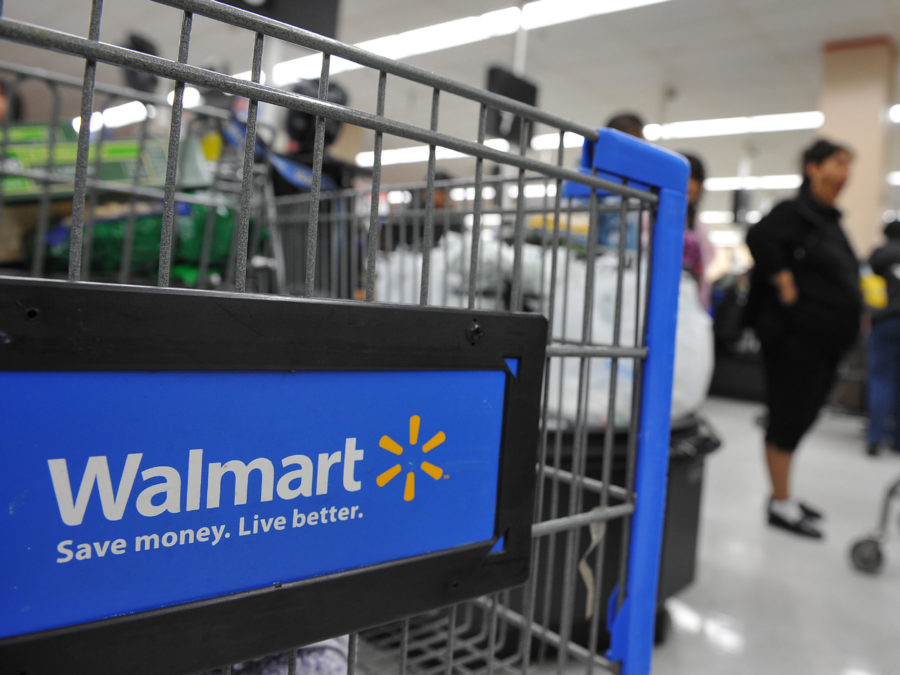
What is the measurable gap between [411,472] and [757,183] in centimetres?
1227

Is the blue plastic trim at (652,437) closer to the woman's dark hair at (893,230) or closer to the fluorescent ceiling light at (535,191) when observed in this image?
the fluorescent ceiling light at (535,191)

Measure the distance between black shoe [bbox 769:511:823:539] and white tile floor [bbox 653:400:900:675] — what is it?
4cm

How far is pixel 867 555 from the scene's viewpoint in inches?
75.4

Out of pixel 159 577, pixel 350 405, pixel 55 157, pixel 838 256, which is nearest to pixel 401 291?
pixel 350 405

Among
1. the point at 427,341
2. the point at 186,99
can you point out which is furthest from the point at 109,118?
the point at 427,341

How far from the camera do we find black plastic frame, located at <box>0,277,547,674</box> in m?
0.40

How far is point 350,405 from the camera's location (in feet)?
1.70

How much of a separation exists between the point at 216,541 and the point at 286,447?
83 millimetres

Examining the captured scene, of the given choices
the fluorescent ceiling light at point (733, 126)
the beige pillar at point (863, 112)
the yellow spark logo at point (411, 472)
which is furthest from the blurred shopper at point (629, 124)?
the fluorescent ceiling light at point (733, 126)

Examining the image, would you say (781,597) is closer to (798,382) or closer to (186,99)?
(798,382)

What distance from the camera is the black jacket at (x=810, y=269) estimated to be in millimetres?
2191

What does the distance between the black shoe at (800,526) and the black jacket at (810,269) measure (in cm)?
62

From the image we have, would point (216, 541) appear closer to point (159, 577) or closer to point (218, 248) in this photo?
point (159, 577)

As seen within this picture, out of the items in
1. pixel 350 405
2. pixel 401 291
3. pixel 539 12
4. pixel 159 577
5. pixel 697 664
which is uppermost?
pixel 539 12
